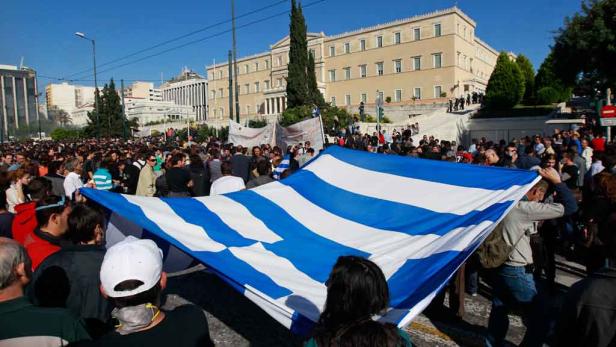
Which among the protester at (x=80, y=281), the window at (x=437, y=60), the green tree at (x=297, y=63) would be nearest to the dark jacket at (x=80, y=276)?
the protester at (x=80, y=281)

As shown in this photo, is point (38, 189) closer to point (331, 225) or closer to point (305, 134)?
point (331, 225)

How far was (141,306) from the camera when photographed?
170 centimetres

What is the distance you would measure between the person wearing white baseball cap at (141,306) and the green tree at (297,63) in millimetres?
49428

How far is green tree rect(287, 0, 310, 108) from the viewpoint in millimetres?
50781

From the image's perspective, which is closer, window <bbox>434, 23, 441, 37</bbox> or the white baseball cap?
the white baseball cap

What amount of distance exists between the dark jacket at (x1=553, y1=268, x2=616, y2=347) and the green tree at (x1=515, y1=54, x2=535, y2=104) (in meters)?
58.0

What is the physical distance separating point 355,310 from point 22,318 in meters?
1.44

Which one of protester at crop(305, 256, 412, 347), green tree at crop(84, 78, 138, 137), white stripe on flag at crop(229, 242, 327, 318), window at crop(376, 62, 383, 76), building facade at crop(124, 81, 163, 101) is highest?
building facade at crop(124, 81, 163, 101)

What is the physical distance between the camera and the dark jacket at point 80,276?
8.72 ft

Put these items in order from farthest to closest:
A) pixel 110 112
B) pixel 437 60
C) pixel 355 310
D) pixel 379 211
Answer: pixel 437 60 → pixel 110 112 → pixel 379 211 → pixel 355 310

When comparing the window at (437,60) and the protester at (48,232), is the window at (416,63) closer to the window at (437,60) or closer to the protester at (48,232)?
the window at (437,60)

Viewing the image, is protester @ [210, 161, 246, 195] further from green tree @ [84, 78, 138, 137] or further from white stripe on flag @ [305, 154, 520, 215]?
green tree @ [84, 78, 138, 137]

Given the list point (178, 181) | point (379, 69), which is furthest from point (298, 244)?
point (379, 69)

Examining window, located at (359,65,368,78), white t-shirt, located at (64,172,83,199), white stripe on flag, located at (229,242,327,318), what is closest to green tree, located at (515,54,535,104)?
window, located at (359,65,368,78)
